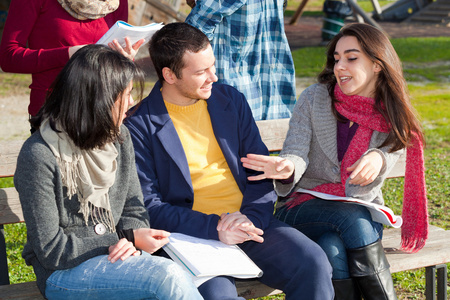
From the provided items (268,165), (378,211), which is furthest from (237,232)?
(378,211)

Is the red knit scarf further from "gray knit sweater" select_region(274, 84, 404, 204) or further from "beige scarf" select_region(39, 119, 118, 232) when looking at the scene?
"beige scarf" select_region(39, 119, 118, 232)

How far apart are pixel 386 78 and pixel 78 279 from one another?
6.35 ft

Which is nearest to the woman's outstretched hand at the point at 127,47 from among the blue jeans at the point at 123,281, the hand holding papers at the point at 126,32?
the hand holding papers at the point at 126,32

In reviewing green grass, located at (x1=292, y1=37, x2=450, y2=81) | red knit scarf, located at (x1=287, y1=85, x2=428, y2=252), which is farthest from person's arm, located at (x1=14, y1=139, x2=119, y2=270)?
green grass, located at (x1=292, y1=37, x2=450, y2=81)

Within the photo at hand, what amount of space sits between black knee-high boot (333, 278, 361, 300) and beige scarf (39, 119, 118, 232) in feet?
3.77

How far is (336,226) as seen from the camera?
3.25 m

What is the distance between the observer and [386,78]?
11.3 ft

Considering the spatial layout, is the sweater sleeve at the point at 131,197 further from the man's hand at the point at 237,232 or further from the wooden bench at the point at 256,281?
the wooden bench at the point at 256,281

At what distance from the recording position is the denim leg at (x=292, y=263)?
2.93m

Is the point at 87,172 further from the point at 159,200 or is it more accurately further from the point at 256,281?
the point at 256,281

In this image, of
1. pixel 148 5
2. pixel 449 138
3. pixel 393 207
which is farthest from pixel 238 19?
pixel 148 5

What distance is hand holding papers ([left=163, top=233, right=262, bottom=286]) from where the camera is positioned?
2756 mm

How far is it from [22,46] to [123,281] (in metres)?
1.57

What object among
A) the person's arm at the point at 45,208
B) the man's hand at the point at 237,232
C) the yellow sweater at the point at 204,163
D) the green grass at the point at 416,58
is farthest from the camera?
the green grass at the point at 416,58
